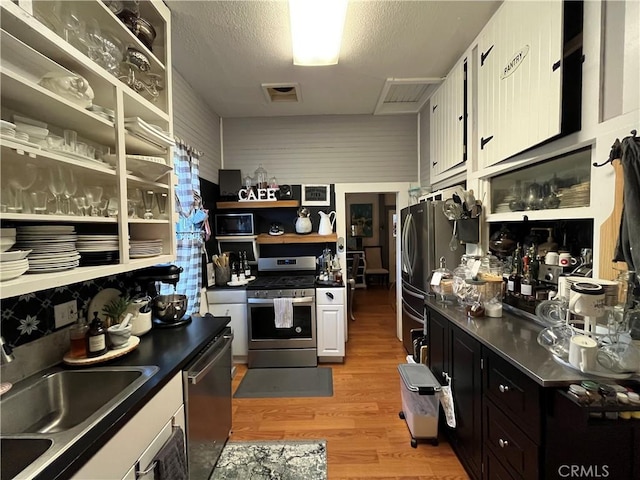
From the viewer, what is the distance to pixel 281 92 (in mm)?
3211

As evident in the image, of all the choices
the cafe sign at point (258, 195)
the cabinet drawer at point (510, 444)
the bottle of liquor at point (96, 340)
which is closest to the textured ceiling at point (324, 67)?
the cafe sign at point (258, 195)

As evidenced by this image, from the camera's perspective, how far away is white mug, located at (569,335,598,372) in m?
1.11

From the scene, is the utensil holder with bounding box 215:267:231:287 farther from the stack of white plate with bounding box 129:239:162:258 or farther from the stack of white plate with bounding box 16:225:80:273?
the stack of white plate with bounding box 16:225:80:273

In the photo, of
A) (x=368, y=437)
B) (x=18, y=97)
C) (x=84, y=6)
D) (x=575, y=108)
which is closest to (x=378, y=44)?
(x=575, y=108)

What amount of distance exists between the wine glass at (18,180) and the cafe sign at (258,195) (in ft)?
8.32

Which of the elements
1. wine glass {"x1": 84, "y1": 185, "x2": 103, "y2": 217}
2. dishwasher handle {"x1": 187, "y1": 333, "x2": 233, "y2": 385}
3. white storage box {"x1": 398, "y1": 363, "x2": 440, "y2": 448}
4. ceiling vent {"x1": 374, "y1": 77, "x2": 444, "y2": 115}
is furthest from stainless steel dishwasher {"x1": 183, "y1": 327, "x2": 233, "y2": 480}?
ceiling vent {"x1": 374, "y1": 77, "x2": 444, "y2": 115}

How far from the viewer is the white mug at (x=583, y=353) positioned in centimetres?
111

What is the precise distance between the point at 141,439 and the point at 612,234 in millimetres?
2144

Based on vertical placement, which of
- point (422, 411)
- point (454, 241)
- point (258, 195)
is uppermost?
point (258, 195)

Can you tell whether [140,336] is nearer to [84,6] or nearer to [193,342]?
[193,342]

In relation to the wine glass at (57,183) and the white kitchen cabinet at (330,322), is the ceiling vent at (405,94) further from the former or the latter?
the wine glass at (57,183)

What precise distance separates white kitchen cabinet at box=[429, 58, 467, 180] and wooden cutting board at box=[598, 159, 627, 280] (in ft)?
4.57

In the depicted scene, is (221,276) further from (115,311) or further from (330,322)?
(115,311)

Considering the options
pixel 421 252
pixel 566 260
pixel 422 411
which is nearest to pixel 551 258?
pixel 566 260
